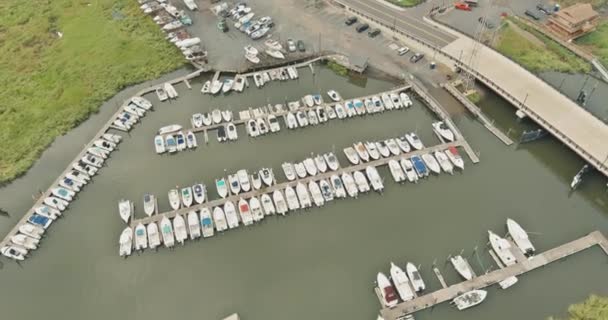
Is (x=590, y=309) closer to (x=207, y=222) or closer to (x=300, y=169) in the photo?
(x=300, y=169)

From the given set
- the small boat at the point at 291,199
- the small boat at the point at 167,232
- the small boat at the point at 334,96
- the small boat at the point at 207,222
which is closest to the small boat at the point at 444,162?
the small boat at the point at 334,96

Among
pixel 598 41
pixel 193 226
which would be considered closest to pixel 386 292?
pixel 193 226

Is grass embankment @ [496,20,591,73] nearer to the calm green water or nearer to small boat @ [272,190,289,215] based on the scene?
the calm green water

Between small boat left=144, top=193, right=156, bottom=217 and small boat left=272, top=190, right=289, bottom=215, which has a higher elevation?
small boat left=144, top=193, right=156, bottom=217

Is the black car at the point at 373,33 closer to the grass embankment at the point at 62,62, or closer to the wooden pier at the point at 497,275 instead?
the grass embankment at the point at 62,62

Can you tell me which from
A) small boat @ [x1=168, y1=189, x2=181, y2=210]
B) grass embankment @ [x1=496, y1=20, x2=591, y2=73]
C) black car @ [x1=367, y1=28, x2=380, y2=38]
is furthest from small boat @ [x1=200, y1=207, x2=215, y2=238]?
grass embankment @ [x1=496, y1=20, x2=591, y2=73]

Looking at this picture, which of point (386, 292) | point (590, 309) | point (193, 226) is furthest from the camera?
point (193, 226)

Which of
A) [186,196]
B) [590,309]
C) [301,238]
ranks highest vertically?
[186,196]
